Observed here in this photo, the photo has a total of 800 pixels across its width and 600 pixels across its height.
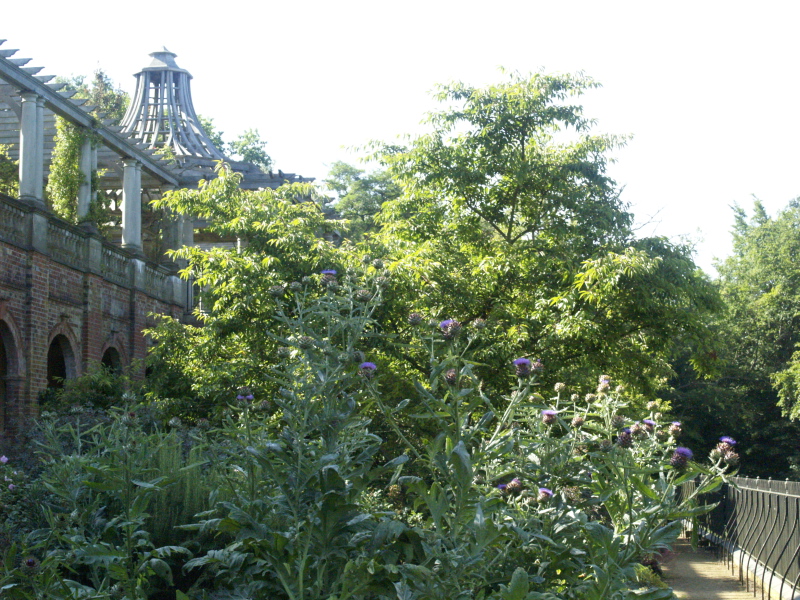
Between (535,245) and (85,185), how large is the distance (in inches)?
385

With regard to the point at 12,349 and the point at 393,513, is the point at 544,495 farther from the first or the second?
the point at 12,349

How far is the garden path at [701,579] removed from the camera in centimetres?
1062

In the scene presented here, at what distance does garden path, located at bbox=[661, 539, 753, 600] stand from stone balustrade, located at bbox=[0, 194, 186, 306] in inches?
445

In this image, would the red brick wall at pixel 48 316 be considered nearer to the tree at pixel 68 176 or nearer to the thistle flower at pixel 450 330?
the tree at pixel 68 176

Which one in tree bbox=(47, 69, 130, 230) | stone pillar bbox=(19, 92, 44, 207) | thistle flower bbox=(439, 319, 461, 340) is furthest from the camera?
tree bbox=(47, 69, 130, 230)

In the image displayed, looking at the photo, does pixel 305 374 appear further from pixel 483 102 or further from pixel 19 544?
pixel 483 102

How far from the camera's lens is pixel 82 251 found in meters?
17.2

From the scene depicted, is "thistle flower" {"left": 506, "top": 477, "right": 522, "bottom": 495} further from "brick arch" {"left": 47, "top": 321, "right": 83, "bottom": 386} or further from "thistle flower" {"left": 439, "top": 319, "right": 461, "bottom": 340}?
"brick arch" {"left": 47, "top": 321, "right": 83, "bottom": 386}

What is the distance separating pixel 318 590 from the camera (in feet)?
12.0

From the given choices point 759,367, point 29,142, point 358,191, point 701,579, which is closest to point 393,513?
point 701,579

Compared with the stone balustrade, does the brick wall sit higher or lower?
lower

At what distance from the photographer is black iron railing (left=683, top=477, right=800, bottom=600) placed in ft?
31.4

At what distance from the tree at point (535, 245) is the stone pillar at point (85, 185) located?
6.81 m

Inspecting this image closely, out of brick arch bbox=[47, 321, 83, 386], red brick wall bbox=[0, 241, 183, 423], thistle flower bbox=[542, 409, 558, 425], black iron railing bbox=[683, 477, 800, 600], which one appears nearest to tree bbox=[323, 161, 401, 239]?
red brick wall bbox=[0, 241, 183, 423]
